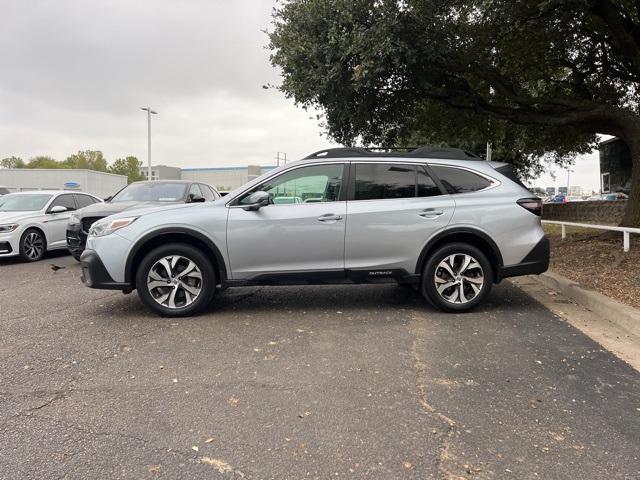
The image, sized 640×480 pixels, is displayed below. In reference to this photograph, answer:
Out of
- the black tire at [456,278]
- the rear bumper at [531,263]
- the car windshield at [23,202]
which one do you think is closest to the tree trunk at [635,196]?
the rear bumper at [531,263]

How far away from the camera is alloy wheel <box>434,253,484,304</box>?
565 cm

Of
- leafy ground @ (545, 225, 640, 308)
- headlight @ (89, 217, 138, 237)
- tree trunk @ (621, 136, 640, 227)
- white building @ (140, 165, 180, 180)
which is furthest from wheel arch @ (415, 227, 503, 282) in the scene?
white building @ (140, 165, 180, 180)

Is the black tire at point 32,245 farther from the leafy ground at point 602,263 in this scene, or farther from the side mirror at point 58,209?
the leafy ground at point 602,263

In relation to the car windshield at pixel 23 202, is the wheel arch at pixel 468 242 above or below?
below

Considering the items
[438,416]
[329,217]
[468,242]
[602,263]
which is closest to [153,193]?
[329,217]

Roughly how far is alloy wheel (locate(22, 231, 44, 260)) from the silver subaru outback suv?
6144 mm

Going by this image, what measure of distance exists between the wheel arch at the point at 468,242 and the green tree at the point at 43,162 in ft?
320

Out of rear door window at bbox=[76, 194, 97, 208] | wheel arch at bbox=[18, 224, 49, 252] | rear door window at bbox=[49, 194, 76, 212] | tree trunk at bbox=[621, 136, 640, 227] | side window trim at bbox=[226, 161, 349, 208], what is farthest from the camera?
rear door window at bbox=[76, 194, 97, 208]

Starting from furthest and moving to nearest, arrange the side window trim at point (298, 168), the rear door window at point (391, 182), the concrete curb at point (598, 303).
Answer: the rear door window at point (391, 182), the side window trim at point (298, 168), the concrete curb at point (598, 303)

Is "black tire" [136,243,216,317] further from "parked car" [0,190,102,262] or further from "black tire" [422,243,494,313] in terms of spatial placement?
"parked car" [0,190,102,262]

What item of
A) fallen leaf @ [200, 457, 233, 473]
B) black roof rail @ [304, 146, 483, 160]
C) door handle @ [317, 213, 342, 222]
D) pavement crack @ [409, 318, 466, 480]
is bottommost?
fallen leaf @ [200, 457, 233, 473]

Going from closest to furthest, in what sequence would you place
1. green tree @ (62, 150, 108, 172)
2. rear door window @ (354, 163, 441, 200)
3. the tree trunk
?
rear door window @ (354, 163, 441, 200), the tree trunk, green tree @ (62, 150, 108, 172)

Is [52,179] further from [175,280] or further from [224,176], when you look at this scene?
[224,176]

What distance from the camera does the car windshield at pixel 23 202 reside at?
11328 millimetres
